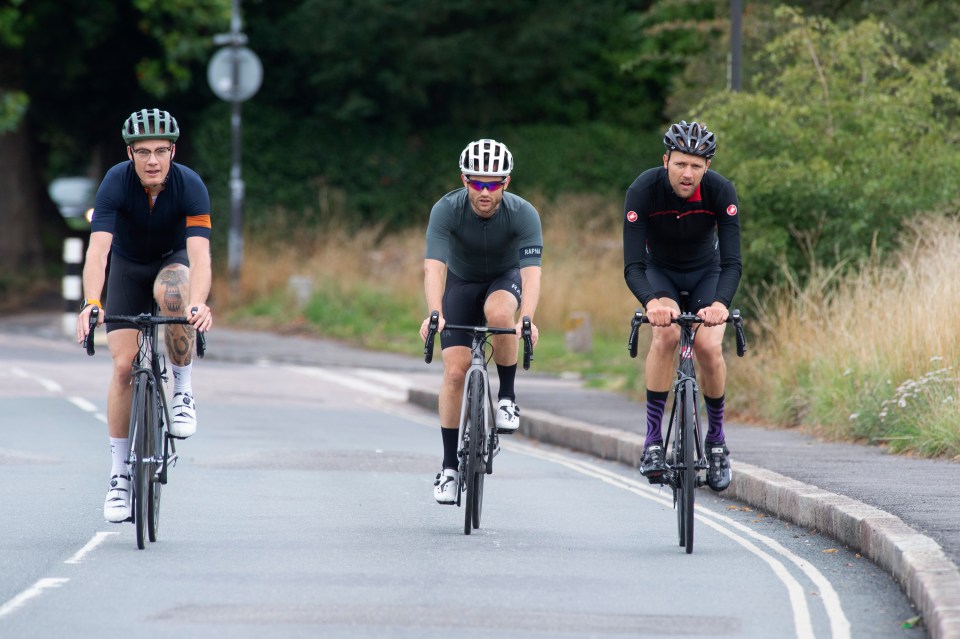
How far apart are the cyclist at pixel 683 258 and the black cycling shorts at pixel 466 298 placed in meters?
0.74

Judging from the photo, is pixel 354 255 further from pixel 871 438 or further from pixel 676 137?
pixel 676 137

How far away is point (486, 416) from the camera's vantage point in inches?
363

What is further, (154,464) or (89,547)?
(89,547)

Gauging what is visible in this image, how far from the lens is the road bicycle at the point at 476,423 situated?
29.4 ft

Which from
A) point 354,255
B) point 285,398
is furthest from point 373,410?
point 354,255

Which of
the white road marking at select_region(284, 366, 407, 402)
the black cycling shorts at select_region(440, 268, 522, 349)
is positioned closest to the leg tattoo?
the black cycling shorts at select_region(440, 268, 522, 349)

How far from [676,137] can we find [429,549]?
2.45m

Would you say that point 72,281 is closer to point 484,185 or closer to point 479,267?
point 479,267

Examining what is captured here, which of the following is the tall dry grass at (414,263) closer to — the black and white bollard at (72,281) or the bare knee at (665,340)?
the black and white bollard at (72,281)

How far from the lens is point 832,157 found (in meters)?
16.1

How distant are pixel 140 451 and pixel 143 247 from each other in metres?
1.06

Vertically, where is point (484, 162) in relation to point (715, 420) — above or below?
above

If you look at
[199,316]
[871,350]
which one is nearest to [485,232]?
[199,316]

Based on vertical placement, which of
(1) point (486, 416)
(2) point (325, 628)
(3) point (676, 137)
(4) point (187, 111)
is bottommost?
(2) point (325, 628)
